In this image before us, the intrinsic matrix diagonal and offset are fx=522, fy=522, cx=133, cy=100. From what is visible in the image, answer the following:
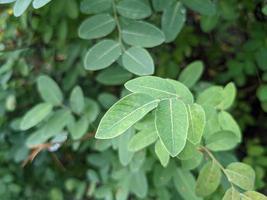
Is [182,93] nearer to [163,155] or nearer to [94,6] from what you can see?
[163,155]

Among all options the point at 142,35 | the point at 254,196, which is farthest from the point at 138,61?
the point at 254,196

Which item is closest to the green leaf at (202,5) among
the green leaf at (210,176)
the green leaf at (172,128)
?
the green leaf at (210,176)

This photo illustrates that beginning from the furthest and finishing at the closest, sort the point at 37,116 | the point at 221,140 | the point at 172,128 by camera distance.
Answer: the point at 37,116 → the point at 221,140 → the point at 172,128

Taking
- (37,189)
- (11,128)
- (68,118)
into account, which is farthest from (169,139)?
(37,189)

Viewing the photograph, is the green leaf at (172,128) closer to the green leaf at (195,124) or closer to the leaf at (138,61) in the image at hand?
the green leaf at (195,124)

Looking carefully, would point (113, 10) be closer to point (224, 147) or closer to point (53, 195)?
point (224, 147)

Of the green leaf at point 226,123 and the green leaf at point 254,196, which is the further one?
the green leaf at point 226,123
